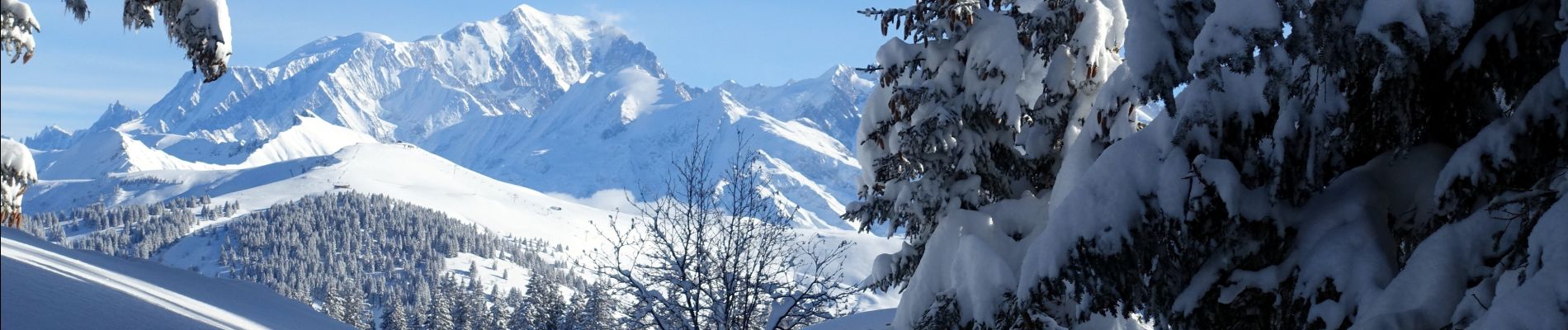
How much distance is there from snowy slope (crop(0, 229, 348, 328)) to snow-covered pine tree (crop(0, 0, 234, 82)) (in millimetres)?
1570

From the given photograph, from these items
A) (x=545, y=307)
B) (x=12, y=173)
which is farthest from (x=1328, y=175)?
(x=545, y=307)

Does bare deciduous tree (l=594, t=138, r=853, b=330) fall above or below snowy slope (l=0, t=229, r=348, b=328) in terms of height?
above

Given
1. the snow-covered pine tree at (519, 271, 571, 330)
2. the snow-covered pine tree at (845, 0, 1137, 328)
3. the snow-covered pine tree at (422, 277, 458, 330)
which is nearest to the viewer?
the snow-covered pine tree at (845, 0, 1137, 328)

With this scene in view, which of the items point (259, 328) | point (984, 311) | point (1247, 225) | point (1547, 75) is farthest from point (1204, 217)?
point (259, 328)

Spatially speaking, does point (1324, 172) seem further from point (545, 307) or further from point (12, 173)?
point (545, 307)

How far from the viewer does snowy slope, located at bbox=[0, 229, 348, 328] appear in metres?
6.94

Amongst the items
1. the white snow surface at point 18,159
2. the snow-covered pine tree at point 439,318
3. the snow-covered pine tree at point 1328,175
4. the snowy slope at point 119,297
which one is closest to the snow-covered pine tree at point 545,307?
the snow-covered pine tree at point 439,318

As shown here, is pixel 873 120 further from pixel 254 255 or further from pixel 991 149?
pixel 254 255

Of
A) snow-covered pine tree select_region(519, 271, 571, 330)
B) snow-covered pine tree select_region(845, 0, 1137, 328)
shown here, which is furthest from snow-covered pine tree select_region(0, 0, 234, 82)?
snow-covered pine tree select_region(519, 271, 571, 330)

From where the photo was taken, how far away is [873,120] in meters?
9.77

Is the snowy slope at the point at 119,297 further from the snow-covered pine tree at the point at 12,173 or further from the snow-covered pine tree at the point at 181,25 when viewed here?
the snow-covered pine tree at the point at 181,25

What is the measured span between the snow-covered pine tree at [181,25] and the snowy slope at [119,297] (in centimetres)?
157

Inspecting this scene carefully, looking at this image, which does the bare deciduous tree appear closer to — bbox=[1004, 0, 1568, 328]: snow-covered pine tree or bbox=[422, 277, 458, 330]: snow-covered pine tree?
bbox=[1004, 0, 1568, 328]: snow-covered pine tree

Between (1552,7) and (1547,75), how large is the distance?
0.35m
